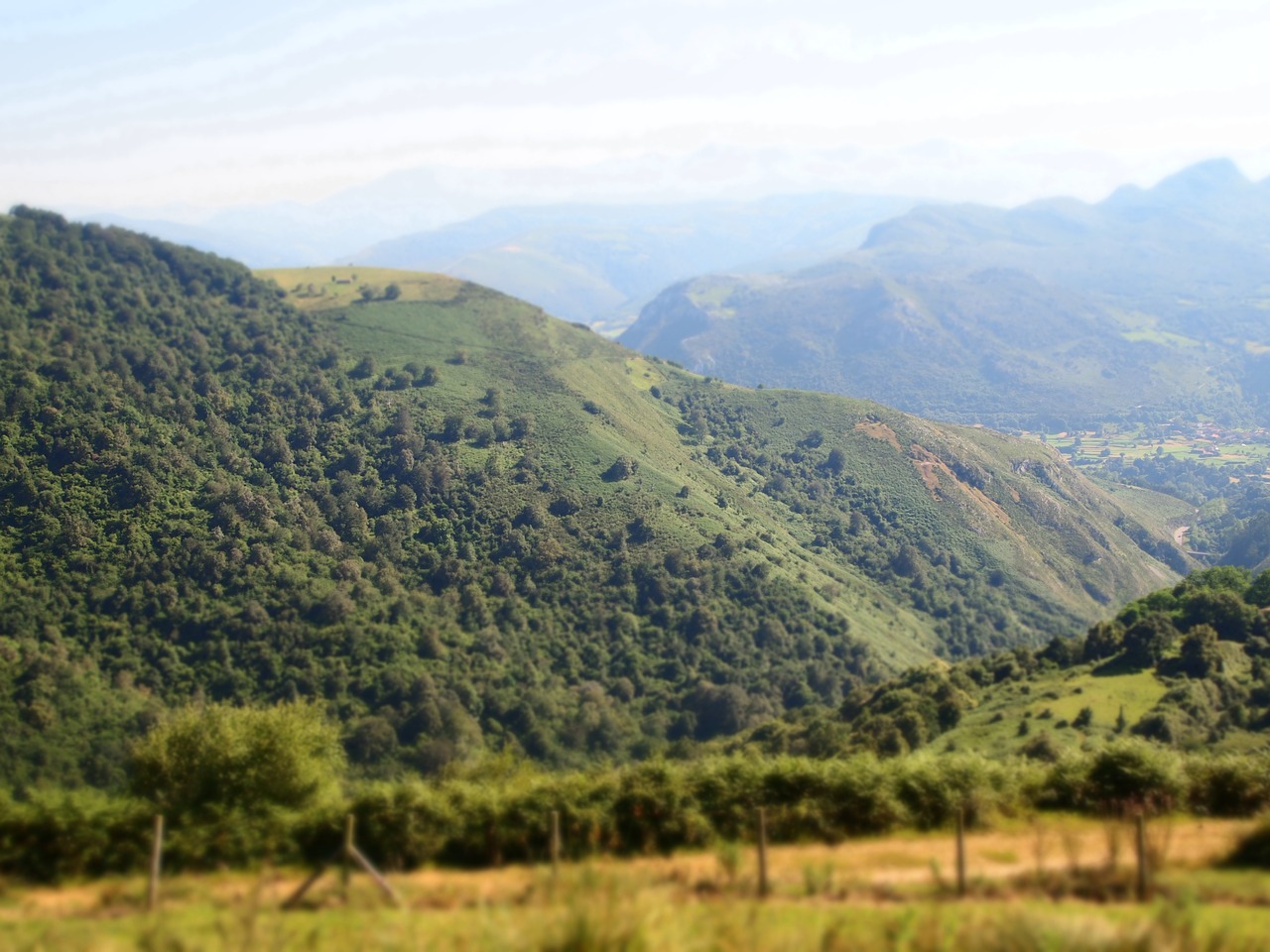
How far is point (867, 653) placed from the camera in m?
91.1

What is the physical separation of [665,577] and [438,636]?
2366 centimetres

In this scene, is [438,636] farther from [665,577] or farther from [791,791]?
[791,791]

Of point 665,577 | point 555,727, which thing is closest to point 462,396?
point 665,577

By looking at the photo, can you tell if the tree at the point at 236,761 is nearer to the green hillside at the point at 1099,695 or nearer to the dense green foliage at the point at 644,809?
the dense green foliage at the point at 644,809

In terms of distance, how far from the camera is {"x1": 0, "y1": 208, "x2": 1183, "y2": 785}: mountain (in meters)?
75.8

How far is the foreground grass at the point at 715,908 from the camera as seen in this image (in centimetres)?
1359

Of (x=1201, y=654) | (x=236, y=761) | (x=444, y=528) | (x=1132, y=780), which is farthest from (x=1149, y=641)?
(x=444, y=528)

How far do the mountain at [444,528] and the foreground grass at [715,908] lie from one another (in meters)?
45.8

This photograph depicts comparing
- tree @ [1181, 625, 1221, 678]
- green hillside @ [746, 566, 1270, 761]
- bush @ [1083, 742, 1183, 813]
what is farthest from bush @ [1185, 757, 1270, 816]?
tree @ [1181, 625, 1221, 678]

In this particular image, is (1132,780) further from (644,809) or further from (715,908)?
(715,908)

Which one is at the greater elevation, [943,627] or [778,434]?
[778,434]

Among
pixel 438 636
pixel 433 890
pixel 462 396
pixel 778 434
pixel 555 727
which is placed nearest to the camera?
pixel 433 890

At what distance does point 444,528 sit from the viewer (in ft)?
328

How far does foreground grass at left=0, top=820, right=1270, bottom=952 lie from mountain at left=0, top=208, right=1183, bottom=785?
45.8 m
